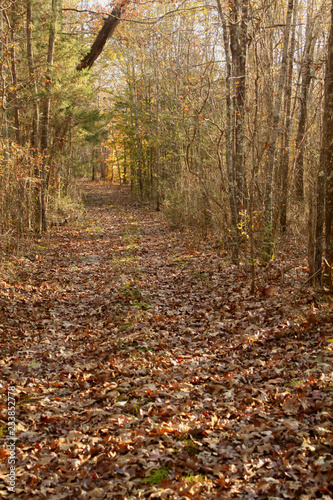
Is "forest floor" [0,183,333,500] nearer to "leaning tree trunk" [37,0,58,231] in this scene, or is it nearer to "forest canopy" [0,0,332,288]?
"forest canopy" [0,0,332,288]

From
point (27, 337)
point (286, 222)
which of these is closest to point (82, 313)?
point (27, 337)

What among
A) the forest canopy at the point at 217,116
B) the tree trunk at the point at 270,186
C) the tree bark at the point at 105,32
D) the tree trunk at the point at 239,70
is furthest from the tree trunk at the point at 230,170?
the tree bark at the point at 105,32

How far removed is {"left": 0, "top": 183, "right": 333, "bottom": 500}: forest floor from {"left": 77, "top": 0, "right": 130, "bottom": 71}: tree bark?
9281 millimetres

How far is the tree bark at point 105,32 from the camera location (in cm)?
1275

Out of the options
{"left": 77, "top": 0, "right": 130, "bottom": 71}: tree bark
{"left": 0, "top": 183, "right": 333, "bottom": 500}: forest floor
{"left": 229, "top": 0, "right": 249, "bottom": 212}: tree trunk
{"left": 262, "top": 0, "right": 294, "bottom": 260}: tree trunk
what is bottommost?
{"left": 0, "top": 183, "right": 333, "bottom": 500}: forest floor

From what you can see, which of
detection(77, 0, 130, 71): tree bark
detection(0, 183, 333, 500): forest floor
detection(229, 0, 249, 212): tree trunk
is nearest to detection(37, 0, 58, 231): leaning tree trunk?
detection(77, 0, 130, 71): tree bark

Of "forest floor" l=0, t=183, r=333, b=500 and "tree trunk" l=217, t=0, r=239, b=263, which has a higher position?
"tree trunk" l=217, t=0, r=239, b=263

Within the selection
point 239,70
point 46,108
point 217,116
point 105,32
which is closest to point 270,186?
point 239,70

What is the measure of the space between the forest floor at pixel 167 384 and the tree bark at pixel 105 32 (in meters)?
9.28

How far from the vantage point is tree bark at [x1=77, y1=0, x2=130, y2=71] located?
12.7m

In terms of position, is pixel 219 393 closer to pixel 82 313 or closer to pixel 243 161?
pixel 82 313

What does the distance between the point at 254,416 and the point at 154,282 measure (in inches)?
202

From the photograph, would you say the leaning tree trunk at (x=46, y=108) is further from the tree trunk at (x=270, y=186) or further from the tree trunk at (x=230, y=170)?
the tree trunk at (x=270, y=186)

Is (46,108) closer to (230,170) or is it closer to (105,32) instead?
(105,32)
